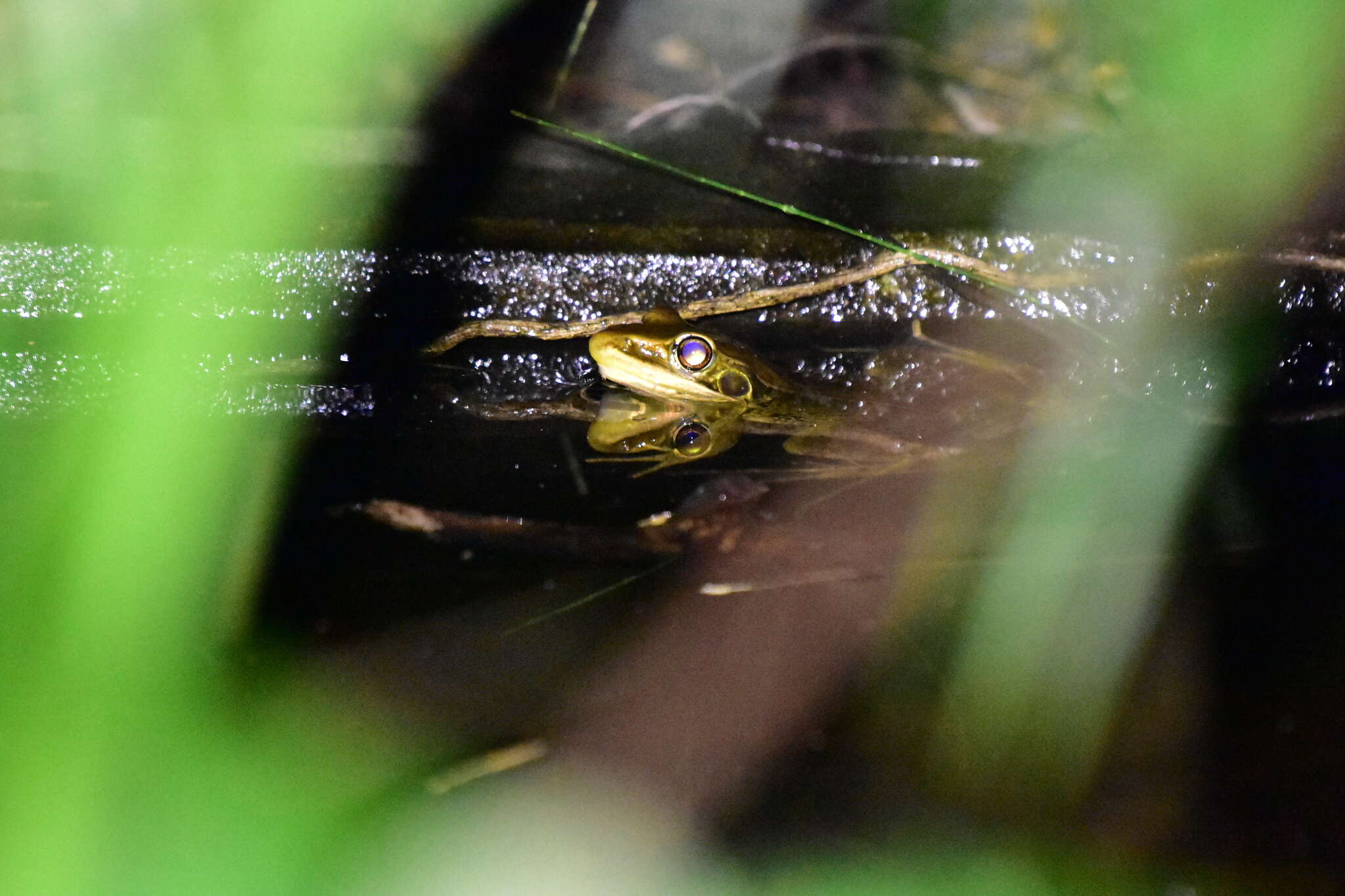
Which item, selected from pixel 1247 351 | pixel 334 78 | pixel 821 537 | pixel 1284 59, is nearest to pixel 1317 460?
pixel 1247 351

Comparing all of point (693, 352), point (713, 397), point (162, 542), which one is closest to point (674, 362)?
point (693, 352)

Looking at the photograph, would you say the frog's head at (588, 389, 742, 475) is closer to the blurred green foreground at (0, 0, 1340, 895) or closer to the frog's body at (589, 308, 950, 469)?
the frog's body at (589, 308, 950, 469)

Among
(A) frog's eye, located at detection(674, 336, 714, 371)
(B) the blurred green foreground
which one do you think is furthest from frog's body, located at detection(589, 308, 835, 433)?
(B) the blurred green foreground

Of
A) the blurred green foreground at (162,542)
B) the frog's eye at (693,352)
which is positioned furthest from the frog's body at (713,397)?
the blurred green foreground at (162,542)

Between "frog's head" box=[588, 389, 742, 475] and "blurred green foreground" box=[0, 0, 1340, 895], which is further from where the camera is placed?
"frog's head" box=[588, 389, 742, 475]

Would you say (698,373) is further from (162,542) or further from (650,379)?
(162,542)

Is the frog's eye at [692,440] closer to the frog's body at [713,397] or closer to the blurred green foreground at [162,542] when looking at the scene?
the frog's body at [713,397]
